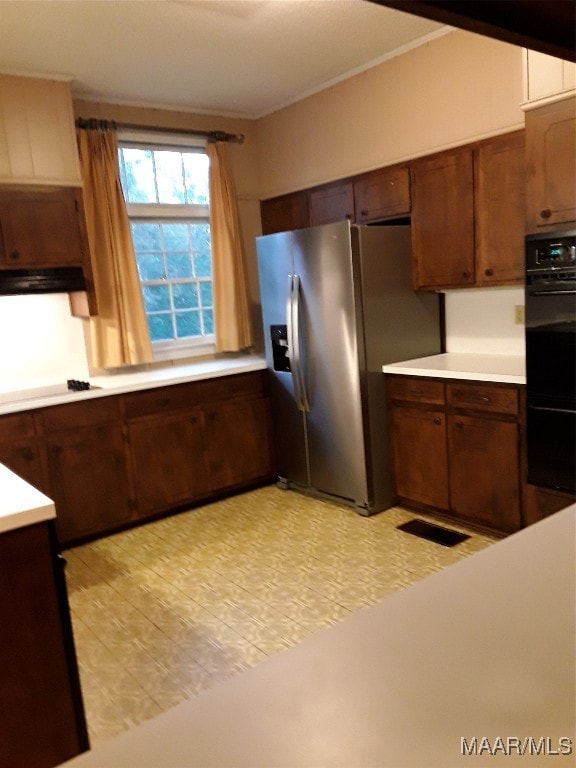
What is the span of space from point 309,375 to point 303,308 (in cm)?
43

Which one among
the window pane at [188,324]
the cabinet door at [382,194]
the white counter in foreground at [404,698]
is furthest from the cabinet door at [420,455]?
the white counter in foreground at [404,698]

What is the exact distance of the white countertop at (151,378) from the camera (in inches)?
134

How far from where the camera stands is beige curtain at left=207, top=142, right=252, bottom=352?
455 centimetres

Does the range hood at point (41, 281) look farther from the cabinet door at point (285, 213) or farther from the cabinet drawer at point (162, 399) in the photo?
the cabinet door at point (285, 213)

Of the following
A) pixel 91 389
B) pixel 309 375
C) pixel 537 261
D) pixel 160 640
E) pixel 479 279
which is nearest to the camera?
pixel 160 640

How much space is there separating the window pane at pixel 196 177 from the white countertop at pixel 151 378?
4.06 feet

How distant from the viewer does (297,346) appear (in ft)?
12.6

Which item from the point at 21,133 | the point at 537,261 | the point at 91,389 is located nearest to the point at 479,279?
the point at 537,261

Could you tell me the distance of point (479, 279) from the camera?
11.1ft

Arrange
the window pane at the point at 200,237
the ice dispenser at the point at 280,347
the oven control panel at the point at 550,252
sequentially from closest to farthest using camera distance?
the oven control panel at the point at 550,252, the ice dispenser at the point at 280,347, the window pane at the point at 200,237

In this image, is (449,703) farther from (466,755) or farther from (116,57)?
(116,57)

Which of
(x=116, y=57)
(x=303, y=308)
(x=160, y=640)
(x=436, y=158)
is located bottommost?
(x=160, y=640)

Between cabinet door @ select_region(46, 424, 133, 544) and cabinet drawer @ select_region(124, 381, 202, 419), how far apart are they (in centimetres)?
16

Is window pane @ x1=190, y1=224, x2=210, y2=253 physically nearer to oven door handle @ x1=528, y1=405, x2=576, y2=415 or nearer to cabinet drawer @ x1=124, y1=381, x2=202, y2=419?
cabinet drawer @ x1=124, y1=381, x2=202, y2=419
